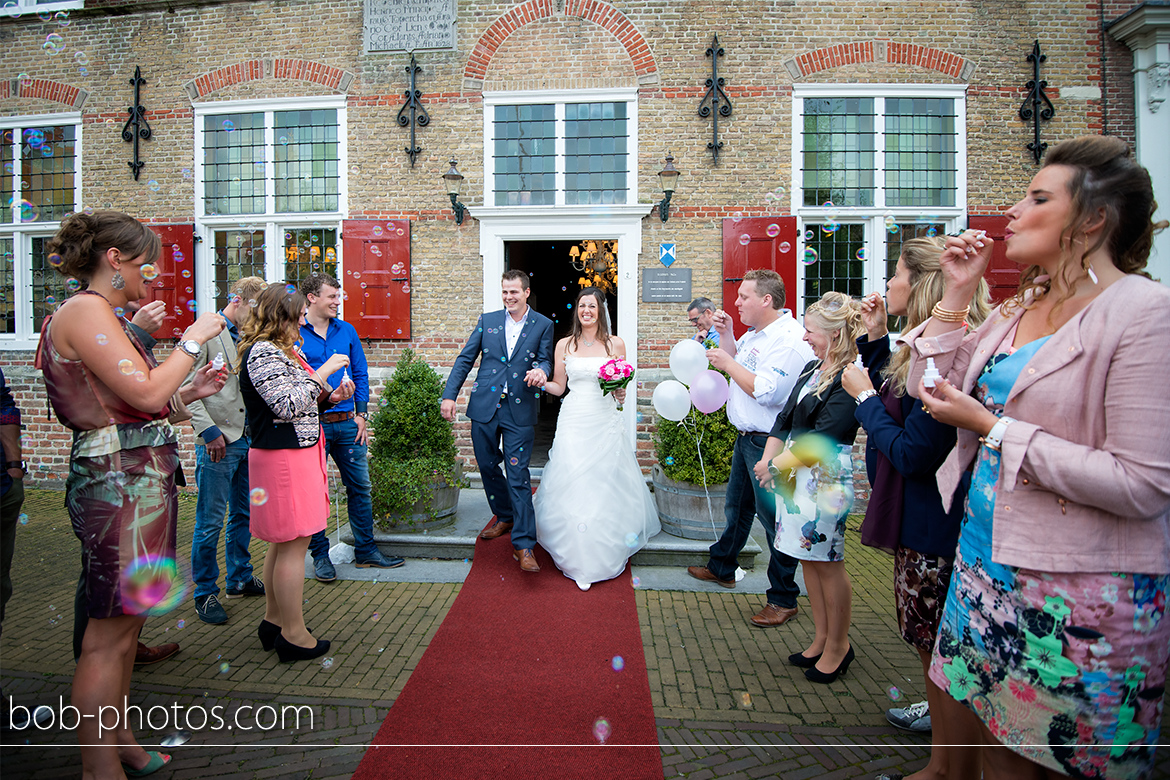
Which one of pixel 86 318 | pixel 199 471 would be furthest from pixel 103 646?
pixel 199 471

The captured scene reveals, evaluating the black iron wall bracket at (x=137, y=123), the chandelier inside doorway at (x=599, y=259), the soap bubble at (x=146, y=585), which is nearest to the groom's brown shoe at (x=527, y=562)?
the soap bubble at (x=146, y=585)

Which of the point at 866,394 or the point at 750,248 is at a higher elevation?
the point at 750,248

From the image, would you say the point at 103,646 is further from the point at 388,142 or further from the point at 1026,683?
the point at 388,142

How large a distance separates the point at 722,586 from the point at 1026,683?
3002 mm

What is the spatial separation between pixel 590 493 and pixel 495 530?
1.15m

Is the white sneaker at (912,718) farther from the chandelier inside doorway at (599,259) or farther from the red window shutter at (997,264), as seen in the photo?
the chandelier inside doorway at (599,259)

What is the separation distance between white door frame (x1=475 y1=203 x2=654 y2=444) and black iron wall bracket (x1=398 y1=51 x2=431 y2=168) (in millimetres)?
1133

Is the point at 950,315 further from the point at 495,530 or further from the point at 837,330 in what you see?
the point at 495,530

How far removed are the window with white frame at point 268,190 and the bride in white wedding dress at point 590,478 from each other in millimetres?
4248

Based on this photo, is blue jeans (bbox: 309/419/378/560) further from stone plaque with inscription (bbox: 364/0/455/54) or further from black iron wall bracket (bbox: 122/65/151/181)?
black iron wall bracket (bbox: 122/65/151/181)

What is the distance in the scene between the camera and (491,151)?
730cm

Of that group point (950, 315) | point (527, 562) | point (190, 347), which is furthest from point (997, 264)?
point (190, 347)

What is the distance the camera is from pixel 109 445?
2.34 meters

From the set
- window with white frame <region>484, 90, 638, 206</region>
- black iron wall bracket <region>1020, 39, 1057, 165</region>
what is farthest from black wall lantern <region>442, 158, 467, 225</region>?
black iron wall bracket <region>1020, 39, 1057, 165</region>
